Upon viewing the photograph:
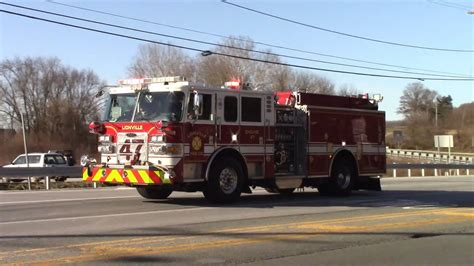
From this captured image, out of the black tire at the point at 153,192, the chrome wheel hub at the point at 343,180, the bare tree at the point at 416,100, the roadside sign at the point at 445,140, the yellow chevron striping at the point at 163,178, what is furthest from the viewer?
the bare tree at the point at 416,100

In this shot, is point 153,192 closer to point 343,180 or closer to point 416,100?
point 343,180

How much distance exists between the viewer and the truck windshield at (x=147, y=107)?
498 inches

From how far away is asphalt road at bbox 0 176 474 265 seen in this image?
7.43 meters

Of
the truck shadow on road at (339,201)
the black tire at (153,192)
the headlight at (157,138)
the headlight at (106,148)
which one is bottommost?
the truck shadow on road at (339,201)

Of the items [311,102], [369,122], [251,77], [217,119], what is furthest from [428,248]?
[251,77]

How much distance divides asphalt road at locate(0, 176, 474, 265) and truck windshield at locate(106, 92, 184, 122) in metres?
2.01

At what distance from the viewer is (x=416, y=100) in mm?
129125

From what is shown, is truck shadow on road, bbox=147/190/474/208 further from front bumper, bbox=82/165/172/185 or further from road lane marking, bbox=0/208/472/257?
road lane marking, bbox=0/208/472/257

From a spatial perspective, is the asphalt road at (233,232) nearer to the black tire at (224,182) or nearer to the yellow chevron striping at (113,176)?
the black tire at (224,182)

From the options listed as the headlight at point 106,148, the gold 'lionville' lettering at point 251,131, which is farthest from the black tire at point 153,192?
the gold 'lionville' lettering at point 251,131

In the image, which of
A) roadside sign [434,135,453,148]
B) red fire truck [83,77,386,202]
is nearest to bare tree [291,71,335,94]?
roadside sign [434,135,453,148]

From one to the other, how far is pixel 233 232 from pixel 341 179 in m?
7.89

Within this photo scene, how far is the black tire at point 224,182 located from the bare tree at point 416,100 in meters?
117

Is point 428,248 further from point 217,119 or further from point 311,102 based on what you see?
point 311,102
